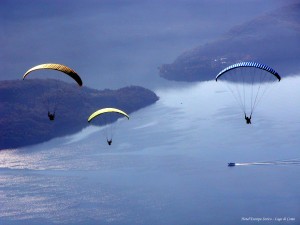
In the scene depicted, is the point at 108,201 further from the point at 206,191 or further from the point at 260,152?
the point at 260,152

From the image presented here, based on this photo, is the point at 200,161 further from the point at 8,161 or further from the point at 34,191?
the point at 8,161

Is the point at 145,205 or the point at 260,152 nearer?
the point at 145,205

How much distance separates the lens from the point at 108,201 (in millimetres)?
136625

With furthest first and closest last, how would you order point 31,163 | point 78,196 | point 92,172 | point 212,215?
point 31,163 → point 92,172 → point 78,196 → point 212,215

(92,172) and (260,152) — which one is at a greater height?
(260,152)

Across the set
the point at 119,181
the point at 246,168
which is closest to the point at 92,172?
the point at 119,181

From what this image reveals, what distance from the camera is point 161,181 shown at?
153625 millimetres

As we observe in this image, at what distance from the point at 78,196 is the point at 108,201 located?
983cm

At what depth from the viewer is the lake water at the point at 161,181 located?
12525 centimetres

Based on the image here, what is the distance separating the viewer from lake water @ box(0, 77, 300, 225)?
125m

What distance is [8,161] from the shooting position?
615 ft

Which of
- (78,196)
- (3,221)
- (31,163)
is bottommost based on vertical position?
(3,221)

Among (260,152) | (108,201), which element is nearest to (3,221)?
(108,201)

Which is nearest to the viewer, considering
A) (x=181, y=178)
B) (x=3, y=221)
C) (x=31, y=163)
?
(x=3, y=221)
